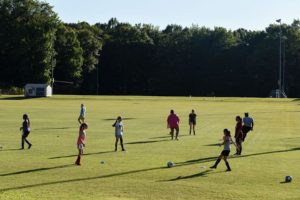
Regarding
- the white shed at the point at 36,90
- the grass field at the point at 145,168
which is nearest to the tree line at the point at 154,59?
the white shed at the point at 36,90

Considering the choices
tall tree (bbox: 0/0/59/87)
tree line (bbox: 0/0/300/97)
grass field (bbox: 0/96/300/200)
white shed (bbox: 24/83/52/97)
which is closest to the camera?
grass field (bbox: 0/96/300/200)

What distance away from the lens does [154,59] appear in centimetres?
12712

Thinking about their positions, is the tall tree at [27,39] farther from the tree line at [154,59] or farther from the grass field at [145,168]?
the grass field at [145,168]

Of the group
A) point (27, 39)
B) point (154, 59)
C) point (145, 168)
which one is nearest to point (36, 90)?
point (27, 39)

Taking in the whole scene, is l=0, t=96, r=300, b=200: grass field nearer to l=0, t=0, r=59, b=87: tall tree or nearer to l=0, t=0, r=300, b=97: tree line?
l=0, t=0, r=59, b=87: tall tree

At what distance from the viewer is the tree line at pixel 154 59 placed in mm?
106500

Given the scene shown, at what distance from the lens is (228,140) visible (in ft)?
68.2

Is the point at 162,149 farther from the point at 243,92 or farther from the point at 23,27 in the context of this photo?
the point at 243,92

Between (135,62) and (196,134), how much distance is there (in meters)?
92.3

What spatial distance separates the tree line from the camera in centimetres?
10650

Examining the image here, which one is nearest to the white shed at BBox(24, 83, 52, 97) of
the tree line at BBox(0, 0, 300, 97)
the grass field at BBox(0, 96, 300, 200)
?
the tree line at BBox(0, 0, 300, 97)

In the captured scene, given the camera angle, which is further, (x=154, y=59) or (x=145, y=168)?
(x=154, y=59)

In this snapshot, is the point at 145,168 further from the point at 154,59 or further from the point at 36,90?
the point at 154,59

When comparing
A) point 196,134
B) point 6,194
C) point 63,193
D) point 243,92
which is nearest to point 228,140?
point 63,193
